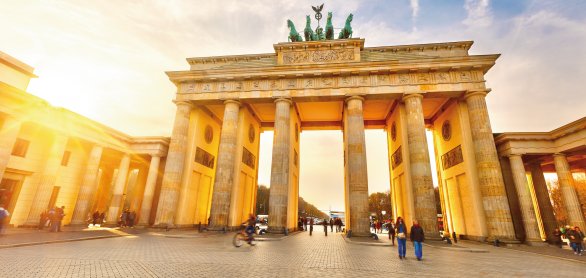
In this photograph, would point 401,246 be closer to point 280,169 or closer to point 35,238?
point 280,169

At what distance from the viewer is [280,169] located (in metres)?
19.2

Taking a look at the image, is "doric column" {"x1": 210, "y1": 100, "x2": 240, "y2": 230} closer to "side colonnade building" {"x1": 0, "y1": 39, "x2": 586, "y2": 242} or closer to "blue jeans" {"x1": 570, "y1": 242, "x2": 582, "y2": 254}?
"side colonnade building" {"x1": 0, "y1": 39, "x2": 586, "y2": 242}

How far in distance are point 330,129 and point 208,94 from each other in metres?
14.6

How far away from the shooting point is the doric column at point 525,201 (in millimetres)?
16109

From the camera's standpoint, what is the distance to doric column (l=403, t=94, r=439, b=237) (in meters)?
16.6

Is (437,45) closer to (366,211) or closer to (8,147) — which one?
(366,211)

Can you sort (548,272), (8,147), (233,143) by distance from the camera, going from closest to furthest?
(548,272), (8,147), (233,143)

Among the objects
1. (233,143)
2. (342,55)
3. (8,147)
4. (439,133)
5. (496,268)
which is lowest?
(496,268)

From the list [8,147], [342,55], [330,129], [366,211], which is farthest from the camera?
[330,129]

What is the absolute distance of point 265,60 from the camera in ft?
78.3

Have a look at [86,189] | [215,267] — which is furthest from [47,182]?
[215,267]

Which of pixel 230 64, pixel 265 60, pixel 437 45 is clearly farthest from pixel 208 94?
pixel 437 45

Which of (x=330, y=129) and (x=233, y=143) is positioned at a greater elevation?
(x=330, y=129)

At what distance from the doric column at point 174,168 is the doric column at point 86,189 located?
6104mm
